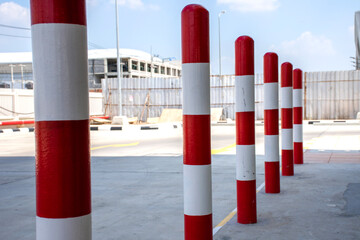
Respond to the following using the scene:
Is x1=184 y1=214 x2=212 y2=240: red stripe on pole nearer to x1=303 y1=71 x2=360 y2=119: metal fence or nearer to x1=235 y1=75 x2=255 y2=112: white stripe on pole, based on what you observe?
x1=235 y1=75 x2=255 y2=112: white stripe on pole

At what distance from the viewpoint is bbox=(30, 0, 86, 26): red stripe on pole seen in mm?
1339

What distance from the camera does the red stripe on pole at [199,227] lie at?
266cm

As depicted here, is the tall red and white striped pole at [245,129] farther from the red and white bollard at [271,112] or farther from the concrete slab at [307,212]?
the red and white bollard at [271,112]

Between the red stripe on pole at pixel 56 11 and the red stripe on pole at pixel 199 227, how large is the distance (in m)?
1.62

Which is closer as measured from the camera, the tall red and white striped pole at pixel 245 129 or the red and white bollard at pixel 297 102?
the tall red and white striped pole at pixel 245 129

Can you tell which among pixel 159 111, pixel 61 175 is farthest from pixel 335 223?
pixel 159 111

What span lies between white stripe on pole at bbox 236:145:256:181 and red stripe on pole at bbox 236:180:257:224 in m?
0.05

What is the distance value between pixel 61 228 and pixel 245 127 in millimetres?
2593

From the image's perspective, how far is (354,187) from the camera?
550cm

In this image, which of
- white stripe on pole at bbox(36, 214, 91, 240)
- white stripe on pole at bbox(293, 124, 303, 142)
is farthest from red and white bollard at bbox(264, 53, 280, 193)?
white stripe on pole at bbox(36, 214, 91, 240)

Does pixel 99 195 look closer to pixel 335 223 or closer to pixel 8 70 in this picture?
pixel 335 223

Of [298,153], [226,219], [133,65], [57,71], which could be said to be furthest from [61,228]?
[133,65]

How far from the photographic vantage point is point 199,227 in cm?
266

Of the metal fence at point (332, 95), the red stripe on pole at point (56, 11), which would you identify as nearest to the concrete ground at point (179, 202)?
the red stripe on pole at point (56, 11)
